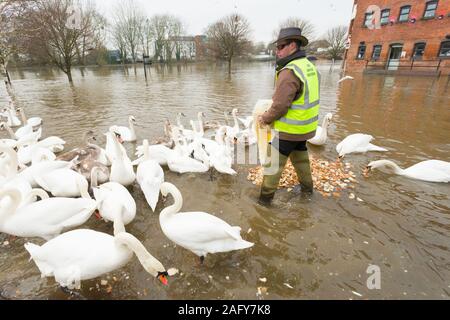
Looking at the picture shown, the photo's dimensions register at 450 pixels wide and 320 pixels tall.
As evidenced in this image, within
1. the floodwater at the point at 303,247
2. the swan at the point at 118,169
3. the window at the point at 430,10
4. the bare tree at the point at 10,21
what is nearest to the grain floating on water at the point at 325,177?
the floodwater at the point at 303,247

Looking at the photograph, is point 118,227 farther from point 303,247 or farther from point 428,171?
point 428,171

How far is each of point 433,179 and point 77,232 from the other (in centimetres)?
645

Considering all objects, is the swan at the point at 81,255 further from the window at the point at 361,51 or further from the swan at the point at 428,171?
the window at the point at 361,51

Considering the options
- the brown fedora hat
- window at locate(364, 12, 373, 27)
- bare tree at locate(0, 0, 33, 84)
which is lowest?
the brown fedora hat

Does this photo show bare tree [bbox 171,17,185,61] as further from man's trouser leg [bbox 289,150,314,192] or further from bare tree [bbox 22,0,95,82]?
man's trouser leg [bbox 289,150,314,192]

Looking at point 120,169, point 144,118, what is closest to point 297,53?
point 120,169

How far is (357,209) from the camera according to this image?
422 cm

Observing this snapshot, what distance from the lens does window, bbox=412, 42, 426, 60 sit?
958 inches

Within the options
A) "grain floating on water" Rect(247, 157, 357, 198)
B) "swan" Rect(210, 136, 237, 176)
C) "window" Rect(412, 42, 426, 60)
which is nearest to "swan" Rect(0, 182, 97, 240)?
"swan" Rect(210, 136, 237, 176)

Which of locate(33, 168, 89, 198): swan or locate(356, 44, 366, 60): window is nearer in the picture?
locate(33, 168, 89, 198): swan

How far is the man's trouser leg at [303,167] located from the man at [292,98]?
10.5 inches

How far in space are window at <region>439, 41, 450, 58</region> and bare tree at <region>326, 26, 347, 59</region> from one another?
28399mm

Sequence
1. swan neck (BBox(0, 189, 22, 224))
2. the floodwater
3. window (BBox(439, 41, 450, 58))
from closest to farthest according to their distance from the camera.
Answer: the floodwater → swan neck (BBox(0, 189, 22, 224)) → window (BBox(439, 41, 450, 58))
